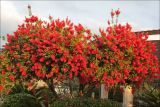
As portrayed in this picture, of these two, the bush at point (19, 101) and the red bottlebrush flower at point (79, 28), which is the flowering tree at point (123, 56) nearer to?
the red bottlebrush flower at point (79, 28)

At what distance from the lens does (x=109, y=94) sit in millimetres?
25562

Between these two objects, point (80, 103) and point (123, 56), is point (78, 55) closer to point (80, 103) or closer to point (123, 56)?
point (123, 56)

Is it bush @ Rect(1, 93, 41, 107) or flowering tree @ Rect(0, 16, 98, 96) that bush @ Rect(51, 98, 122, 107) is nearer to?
flowering tree @ Rect(0, 16, 98, 96)

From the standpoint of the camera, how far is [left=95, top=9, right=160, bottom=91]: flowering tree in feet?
49.3

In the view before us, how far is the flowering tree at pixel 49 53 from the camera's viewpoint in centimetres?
1486

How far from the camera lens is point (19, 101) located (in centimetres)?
1939

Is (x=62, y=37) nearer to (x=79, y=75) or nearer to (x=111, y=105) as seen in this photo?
(x=79, y=75)

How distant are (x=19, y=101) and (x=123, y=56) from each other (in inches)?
249

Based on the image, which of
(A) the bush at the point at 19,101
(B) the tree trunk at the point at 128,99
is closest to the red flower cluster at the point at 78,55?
(A) the bush at the point at 19,101

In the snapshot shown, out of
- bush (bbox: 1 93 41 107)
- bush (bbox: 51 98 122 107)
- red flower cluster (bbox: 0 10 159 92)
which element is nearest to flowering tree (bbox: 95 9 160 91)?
red flower cluster (bbox: 0 10 159 92)

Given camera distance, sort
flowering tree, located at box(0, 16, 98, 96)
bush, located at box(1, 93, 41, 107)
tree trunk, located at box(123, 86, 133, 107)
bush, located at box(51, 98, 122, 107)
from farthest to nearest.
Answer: tree trunk, located at box(123, 86, 133, 107) < bush, located at box(1, 93, 41, 107) < bush, located at box(51, 98, 122, 107) < flowering tree, located at box(0, 16, 98, 96)

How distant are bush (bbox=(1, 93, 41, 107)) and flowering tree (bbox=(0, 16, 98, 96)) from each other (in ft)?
10.8

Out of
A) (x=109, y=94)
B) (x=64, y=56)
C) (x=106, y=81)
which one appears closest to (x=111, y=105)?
(x=106, y=81)

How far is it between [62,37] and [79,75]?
60.0 inches
